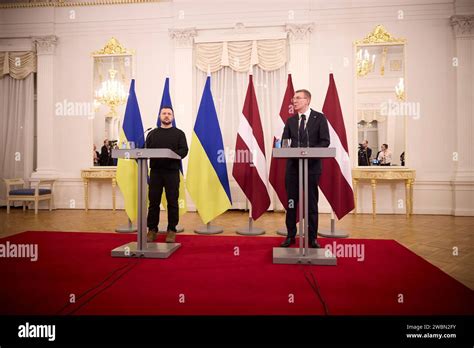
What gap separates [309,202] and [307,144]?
0.56 metres

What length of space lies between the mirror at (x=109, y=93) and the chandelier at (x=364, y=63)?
15.1 feet

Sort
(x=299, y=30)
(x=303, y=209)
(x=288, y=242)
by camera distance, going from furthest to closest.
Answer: (x=299, y=30) < (x=288, y=242) < (x=303, y=209)

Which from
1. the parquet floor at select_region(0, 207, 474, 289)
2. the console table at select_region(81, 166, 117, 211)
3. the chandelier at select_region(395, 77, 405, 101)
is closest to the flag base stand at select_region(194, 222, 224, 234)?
the parquet floor at select_region(0, 207, 474, 289)

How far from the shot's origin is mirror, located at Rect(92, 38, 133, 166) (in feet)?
20.8

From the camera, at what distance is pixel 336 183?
3672mm

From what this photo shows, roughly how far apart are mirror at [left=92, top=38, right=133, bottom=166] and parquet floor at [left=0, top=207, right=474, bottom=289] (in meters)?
1.45

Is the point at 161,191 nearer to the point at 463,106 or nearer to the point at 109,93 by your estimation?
the point at 109,93

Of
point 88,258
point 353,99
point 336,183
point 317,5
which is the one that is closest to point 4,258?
point 88,258

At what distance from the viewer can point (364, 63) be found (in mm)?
5844

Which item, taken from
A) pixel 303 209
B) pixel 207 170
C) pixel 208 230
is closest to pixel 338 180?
pixel 303 209

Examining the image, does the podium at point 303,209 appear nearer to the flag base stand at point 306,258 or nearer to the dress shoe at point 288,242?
the flag base stand at point 306,258

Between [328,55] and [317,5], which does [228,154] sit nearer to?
[328,55]

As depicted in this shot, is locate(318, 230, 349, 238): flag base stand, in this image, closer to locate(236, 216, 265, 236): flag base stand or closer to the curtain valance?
locate(236, 216, 265, 236): flag base stand

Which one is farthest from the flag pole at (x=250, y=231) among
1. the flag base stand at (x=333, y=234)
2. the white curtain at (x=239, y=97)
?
the white curtain at (x=239, y=97)
